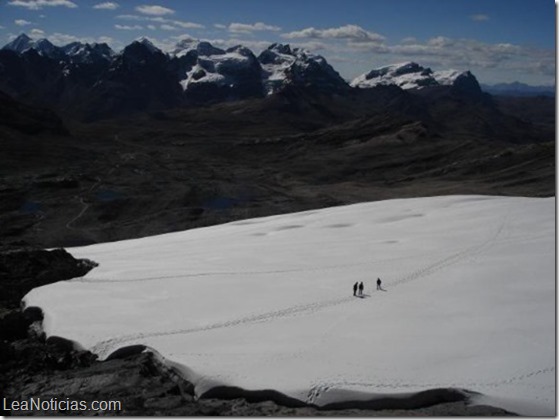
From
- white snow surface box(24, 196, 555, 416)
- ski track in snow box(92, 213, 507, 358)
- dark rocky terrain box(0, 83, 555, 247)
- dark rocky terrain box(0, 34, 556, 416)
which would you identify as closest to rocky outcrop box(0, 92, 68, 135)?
dark rocky terrain box(0, 34, 556, 416)

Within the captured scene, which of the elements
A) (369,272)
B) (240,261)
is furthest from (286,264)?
(369,272)

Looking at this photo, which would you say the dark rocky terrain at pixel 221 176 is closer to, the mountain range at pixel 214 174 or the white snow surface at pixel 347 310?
the mountain range at pixel 214 174

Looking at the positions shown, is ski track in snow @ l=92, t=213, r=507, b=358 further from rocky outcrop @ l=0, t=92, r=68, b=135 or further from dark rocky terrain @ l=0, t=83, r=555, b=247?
rocky outcrop @ l=0, t=92, r=68, b=135

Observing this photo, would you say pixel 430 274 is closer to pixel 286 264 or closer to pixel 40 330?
pixel 286 264

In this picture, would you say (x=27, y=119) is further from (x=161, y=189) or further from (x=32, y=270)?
(x=32, y=270)

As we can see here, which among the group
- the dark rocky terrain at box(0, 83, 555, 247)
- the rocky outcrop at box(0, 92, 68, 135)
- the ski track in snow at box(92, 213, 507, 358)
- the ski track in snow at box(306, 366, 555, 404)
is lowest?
the ski track in snow at box(306, 366, 555, 404)

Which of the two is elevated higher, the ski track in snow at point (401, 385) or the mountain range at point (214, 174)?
the mountain range at point (214, 174)

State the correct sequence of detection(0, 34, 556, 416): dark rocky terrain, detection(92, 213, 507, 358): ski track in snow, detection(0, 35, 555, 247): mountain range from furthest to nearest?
1. detection(0, 35, 555, 247): mountain range
2. detection(92, 213, 507, 358): ski track in snow
3. detection(0, 34, 556, 416): dark rocky terrain

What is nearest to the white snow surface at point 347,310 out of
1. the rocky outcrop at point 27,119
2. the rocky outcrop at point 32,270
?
the rocky outcrop at point 32,270

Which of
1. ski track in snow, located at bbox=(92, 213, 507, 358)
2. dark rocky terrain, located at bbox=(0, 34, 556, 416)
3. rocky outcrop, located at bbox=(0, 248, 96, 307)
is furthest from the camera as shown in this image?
rocky outcrop, located at bbox=(0, 248, 96, 307)
